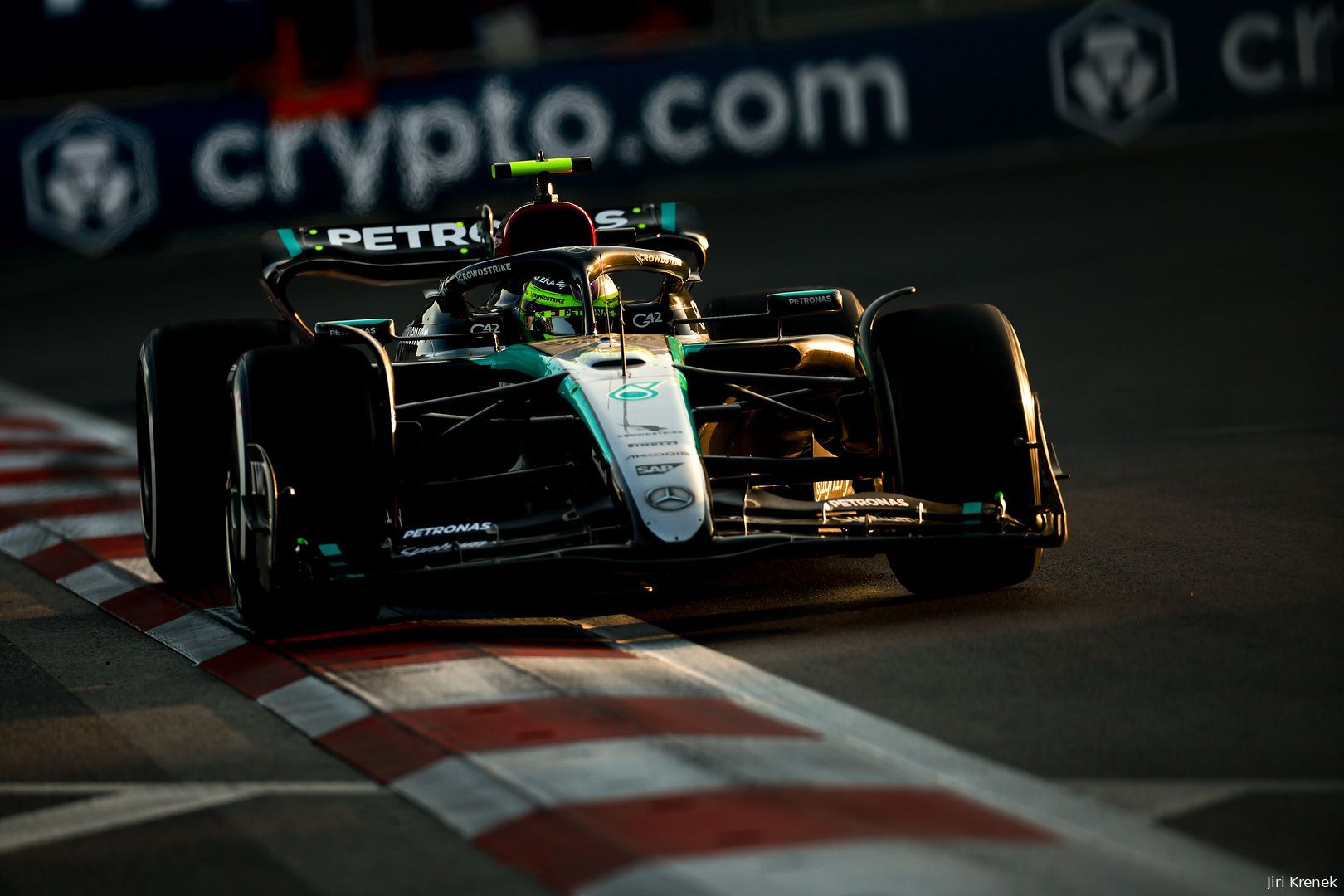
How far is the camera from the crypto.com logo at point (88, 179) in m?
20.5

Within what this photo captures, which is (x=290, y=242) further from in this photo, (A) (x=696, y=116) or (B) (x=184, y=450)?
(A) (x=696, y=116)

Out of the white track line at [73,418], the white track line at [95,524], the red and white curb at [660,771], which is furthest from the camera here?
the white track line at [73,418]

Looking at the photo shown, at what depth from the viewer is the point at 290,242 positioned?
881 centimetres

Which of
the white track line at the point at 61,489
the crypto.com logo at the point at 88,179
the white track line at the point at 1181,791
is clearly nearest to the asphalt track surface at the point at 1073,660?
the white track line at the point at 1181,791

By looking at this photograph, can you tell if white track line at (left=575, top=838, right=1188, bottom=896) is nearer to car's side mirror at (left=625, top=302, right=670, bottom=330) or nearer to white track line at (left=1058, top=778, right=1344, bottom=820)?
white track line at (left=1058, top=778, right=1344, bottom=820)

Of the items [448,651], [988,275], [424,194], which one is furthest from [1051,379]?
[424,194]

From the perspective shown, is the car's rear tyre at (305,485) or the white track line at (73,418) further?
the white track line at (73,418)

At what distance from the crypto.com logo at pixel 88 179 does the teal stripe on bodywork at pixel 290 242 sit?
12.5 metres

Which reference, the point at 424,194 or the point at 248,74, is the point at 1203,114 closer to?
the point at 424,194

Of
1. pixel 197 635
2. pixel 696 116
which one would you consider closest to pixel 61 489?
pixel 197 635

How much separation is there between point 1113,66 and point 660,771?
61.6 feet

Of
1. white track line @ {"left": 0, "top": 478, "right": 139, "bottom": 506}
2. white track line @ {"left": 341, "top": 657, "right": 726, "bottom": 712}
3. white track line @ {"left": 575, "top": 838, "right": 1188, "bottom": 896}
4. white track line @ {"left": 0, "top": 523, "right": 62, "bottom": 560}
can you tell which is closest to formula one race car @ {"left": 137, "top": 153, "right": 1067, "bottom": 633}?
white track line @ {"left": 341, "top": 657, "right": 726, "bottom": 712}

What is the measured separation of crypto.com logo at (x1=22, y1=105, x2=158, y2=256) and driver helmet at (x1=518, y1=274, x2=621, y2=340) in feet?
45.8

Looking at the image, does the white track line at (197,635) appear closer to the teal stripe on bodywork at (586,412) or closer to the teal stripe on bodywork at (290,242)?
the teal stripe on bodywork at (586,412)
